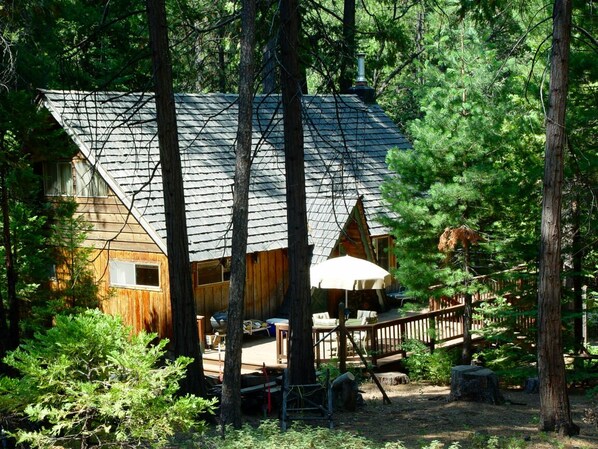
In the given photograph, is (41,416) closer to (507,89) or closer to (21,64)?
(507,89)

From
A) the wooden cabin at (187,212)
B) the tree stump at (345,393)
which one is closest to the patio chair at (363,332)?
the wooden cabin at (187,212)

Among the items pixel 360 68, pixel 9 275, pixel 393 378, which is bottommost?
pixel 393 378

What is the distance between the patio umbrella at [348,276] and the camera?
20.4 m

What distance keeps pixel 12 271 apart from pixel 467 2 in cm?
1079

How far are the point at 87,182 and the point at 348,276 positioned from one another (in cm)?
711

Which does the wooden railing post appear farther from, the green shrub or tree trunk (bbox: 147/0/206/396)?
tree trunk (bbox: 147/0/206/396)

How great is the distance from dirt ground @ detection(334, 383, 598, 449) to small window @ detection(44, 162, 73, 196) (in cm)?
1002

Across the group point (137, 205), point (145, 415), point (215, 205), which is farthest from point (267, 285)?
point (145, 415)

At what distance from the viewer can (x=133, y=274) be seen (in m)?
22.1

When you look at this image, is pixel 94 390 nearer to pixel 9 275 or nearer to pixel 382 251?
pixel 9 275

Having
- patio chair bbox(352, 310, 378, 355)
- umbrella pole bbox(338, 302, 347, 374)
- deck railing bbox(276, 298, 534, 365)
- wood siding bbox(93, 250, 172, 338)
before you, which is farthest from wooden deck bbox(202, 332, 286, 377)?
patio chair bbox(352, 310, 378, 355)

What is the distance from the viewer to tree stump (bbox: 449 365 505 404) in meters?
16.1

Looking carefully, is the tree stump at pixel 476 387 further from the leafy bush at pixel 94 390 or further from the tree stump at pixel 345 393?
the leafy bush at pixel 94 390

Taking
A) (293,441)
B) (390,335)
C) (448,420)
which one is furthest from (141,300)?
(293,441)
